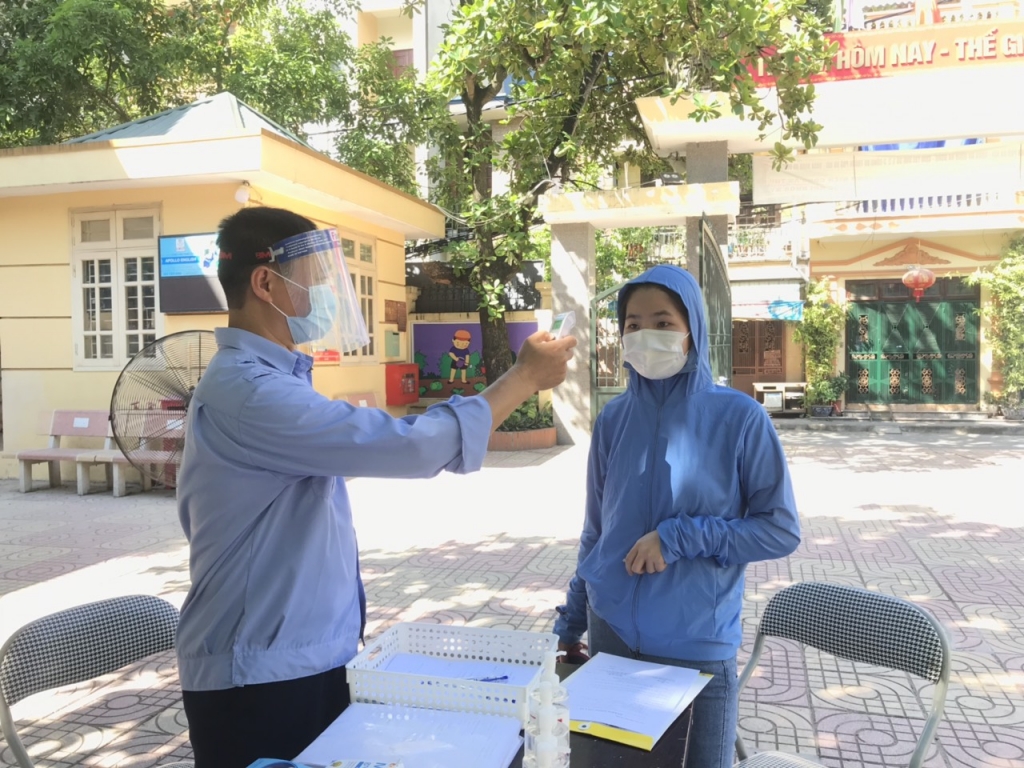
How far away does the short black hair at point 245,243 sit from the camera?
1773 millimetres

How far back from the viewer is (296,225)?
71.6 inches

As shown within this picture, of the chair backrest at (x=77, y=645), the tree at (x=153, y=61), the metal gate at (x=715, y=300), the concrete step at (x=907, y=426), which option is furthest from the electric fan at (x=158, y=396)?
the concrete step at (x=907, y=426)

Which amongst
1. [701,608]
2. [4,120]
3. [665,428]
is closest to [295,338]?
[665,428]

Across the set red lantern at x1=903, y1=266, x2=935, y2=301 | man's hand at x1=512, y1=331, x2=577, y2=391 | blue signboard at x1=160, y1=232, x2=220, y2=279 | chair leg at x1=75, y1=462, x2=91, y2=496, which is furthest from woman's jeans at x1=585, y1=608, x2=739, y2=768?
red lantern at x1=903, y1=266, x2=935, y2=301

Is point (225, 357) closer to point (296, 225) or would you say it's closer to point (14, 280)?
point (296, 225)

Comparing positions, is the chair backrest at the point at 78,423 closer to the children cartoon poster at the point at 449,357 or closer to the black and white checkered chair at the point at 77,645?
the children cartoon poster at the point at 449,357

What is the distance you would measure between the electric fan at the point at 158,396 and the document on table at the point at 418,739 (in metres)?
6.28

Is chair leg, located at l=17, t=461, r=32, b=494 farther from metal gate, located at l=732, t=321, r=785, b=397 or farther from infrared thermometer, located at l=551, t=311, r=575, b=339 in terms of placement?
metal gate, located at l=732, t=321, r=785, b=397

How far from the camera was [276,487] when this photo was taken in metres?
1.62

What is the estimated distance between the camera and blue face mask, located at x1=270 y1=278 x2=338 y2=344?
72.1 inches

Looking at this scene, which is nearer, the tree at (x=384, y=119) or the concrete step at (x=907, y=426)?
the tree at (x=384, y=119)

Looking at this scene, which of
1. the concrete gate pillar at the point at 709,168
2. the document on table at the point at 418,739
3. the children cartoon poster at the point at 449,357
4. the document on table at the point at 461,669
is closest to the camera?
the document on table at the point at 418,739

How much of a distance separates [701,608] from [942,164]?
9833mm

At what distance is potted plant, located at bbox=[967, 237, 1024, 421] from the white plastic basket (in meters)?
17.5
